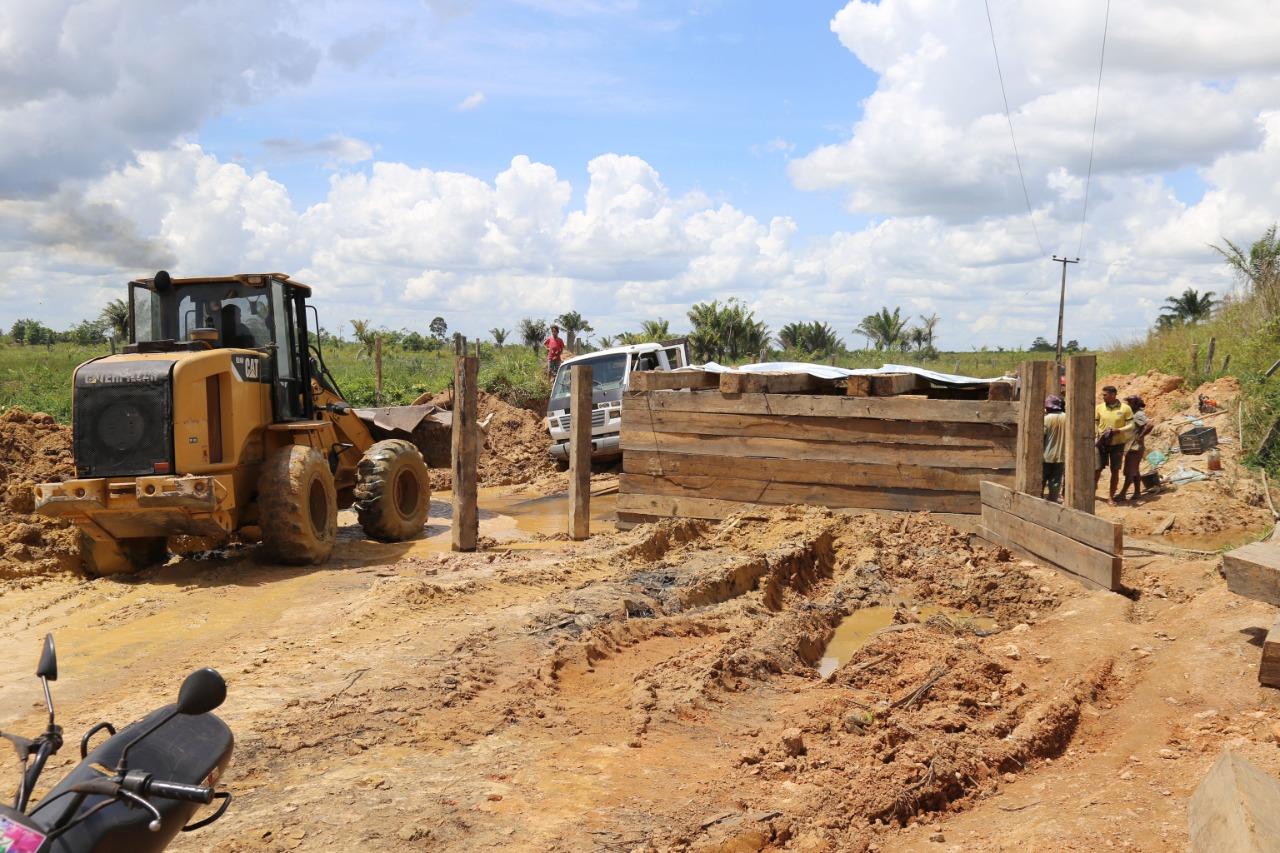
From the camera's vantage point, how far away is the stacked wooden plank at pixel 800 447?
9945 millimetres

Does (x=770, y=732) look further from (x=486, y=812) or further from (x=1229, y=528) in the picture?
(x=1229, y=528)

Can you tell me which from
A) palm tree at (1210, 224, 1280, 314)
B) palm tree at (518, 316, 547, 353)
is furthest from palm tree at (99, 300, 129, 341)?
palm tree at (1210, 224, 1280, 314)

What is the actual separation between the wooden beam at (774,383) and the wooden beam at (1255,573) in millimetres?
5440

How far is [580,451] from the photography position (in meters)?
11.0

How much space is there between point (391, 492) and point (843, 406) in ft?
16.7

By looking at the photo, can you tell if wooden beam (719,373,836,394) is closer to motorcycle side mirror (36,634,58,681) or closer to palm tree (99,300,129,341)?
motorcycle side mirror (36,634,58,681)

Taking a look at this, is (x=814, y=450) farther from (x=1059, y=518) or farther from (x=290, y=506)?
(x=290, y=506)

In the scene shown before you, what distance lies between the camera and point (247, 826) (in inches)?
163

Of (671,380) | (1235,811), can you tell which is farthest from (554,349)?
(1235,811)

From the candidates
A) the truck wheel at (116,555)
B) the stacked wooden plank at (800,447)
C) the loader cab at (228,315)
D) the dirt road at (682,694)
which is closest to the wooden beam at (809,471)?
the stacked wooden plank at (800,447)

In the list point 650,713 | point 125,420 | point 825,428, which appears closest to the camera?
point 650,713

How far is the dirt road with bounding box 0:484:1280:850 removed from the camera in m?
4.24

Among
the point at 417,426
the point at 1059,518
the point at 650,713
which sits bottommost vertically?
the point at 650,713

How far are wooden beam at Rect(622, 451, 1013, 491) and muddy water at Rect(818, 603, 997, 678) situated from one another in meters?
1.73
